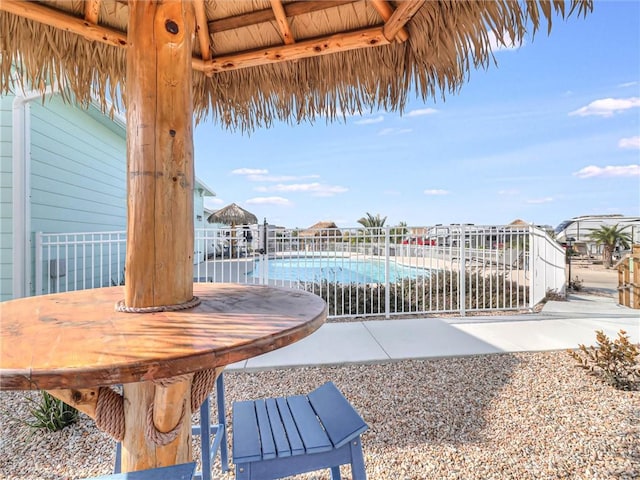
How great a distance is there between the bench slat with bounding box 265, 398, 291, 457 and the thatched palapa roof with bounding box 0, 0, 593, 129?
2144mm

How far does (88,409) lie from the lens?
1069 mm

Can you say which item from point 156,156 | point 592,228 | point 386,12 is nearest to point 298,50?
point 386,12

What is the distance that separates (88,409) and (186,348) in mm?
598

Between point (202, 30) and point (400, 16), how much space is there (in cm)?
127

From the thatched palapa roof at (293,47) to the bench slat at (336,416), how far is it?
6.82 ft

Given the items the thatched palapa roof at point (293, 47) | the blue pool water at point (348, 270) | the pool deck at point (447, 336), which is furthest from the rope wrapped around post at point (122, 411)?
the blue pool water at point (348, 270)

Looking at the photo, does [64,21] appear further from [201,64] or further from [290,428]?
[290,428]

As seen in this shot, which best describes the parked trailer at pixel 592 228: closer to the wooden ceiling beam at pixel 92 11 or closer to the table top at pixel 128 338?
the table top at pixel 128 338

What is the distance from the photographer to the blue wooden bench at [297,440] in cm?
120

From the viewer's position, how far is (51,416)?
2.30m

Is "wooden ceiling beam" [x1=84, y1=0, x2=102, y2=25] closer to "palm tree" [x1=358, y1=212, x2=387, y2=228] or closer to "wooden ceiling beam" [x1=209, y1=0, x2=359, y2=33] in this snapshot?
"wooden ceiling beam" [x1=209, y1=0, x2=359, y2=33]

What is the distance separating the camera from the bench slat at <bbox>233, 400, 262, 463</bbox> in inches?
47.0

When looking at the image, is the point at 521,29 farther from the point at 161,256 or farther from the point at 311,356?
the point at 311,356

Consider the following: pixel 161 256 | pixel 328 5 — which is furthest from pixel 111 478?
pixel 328 5
